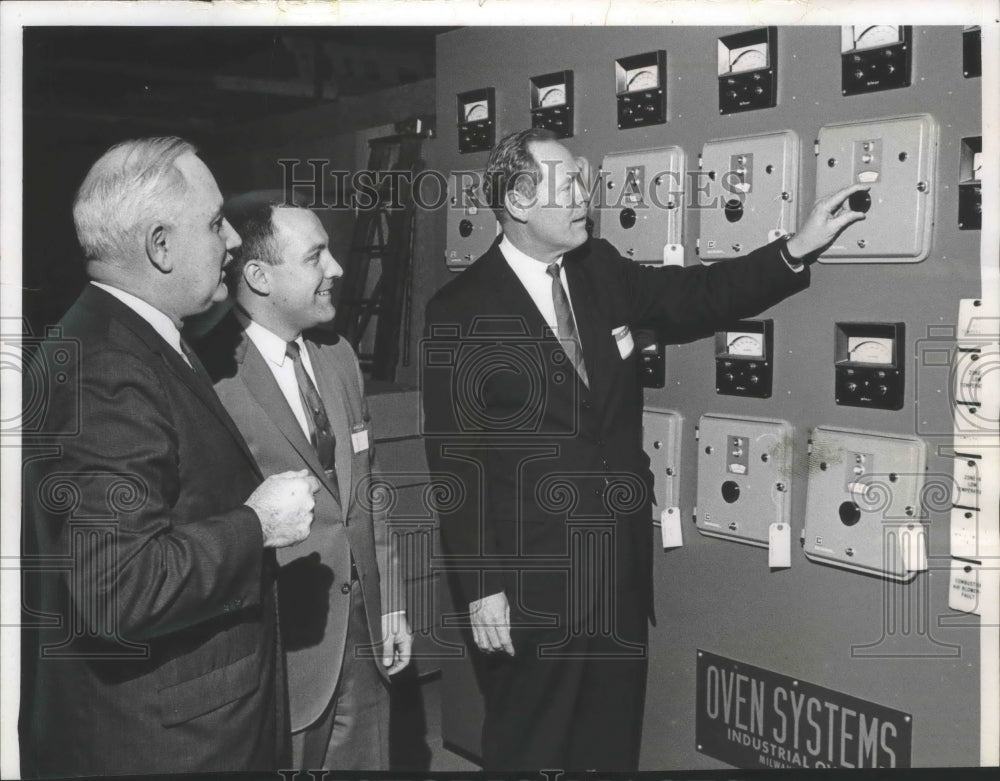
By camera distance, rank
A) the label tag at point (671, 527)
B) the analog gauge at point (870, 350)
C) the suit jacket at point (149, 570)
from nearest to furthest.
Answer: the suit jacket at point (149, 570) → the analog gauge at point (870, 350) → the label tag at point (671, 527)

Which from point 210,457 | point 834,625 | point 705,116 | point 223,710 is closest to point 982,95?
point 705,116

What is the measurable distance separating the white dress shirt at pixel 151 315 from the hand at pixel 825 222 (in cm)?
156

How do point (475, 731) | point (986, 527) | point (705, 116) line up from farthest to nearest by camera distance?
1. point (475, 731)
2. point (705, 116)
3. point (986, 527)

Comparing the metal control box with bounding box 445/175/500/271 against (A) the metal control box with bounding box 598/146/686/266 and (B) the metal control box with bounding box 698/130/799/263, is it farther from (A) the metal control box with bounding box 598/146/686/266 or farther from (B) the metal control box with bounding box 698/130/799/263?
(B) the metal control box with bounding box 698/130/799/263

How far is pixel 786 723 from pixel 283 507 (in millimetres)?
1477

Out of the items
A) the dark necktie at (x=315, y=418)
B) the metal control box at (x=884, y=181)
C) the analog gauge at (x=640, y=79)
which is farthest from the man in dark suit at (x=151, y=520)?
the metal control box at (x=884, y=181)

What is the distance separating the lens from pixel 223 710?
2098mm

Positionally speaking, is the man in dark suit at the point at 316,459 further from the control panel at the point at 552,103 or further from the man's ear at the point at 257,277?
the control panel at the point at 552,103

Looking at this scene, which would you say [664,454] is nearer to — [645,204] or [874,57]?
[645,204]

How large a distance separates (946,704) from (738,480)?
75 cm

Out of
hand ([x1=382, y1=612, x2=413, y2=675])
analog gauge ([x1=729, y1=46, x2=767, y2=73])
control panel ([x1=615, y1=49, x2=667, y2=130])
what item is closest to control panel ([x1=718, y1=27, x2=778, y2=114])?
analog gauge ([x1=729, y1=46, x2=767, y2=73])

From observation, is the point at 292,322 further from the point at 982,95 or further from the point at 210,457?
the point at 982,95

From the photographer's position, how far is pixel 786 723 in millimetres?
2496

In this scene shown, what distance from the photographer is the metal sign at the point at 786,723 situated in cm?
235
